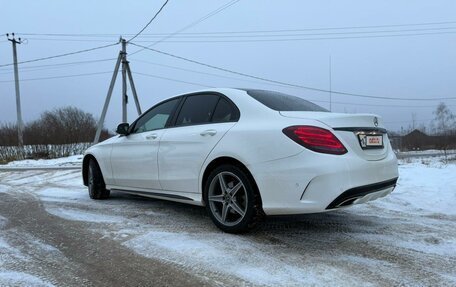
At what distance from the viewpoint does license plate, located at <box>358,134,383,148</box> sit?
3768 mm

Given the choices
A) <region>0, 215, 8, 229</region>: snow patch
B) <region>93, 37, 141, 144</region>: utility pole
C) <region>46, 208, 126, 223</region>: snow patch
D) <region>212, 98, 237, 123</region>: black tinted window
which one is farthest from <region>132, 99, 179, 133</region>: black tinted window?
<region>93, 37, 141, 144</region>: utility pole

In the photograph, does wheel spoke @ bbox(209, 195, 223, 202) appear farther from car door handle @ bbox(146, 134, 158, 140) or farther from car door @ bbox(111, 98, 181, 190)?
car door handle @ bbox(146, 134, 158, 140)

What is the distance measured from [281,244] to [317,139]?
1074 mm

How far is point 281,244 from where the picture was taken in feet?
12.6

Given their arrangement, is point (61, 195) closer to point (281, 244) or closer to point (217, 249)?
point (217, 249)

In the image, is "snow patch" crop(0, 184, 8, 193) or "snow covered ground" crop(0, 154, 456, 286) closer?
"snow covered ground" crop(0, 154, 456, 286)

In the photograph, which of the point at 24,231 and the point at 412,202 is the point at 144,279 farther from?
the point at 412,202

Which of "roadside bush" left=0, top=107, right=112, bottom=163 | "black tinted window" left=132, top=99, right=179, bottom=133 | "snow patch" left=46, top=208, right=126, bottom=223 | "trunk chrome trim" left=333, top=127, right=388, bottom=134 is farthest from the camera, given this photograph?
"roadside bush" left=0, top=107, right=112, bottom=163

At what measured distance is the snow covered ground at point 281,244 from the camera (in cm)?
307

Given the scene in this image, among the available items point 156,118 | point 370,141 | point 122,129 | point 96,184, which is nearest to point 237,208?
point 370,141

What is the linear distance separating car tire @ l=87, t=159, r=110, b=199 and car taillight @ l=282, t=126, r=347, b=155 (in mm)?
3828

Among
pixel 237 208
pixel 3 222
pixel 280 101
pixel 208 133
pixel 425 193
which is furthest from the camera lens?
pixel 425 193

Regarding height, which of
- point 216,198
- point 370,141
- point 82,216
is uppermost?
point 370,141

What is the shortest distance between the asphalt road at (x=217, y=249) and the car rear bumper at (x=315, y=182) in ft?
1.47
